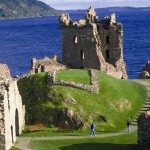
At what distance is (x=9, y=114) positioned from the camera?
52.6 metres

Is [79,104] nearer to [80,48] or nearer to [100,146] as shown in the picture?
[100,146]

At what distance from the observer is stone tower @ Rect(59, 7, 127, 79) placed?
289 ft

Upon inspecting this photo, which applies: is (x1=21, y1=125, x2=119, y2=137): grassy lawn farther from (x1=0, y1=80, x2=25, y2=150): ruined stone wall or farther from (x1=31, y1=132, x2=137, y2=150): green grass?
(x1=31, y1=132, x2=137, y2=150): green grass

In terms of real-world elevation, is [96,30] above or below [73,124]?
above

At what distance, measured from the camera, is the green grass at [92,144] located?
2052 inches

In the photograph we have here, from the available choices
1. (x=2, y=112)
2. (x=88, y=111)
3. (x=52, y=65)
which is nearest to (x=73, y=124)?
(x=88, y=111)

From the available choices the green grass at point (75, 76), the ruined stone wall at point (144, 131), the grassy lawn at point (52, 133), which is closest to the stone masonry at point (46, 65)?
the green grass at point (75, 76)

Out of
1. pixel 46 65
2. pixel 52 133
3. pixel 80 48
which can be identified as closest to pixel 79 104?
pixel 52 133

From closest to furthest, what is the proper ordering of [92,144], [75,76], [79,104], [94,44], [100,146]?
[100,146] < [92,144] < [79,104] < [75,76] < [94,44]

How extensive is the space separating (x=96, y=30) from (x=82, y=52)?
162 inches

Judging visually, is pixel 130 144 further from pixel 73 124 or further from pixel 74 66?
pixel 74 66

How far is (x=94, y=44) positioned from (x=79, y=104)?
28204 millimetres

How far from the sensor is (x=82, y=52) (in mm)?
89438

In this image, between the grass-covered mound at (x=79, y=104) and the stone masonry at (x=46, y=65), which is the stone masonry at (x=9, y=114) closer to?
the grass-covered mound at (x=79, y=104)
